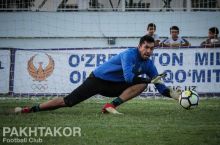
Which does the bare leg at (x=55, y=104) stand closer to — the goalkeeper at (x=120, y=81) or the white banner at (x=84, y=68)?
the goalkeeper at (x=120, y=81)

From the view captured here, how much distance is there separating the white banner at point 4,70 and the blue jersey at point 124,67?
676 cm

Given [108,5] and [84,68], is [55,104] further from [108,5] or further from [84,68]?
[108,5]

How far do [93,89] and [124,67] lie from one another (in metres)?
0.82

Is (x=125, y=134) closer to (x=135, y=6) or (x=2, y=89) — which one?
(x=2, y=89)

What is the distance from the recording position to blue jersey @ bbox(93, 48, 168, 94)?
12.9m

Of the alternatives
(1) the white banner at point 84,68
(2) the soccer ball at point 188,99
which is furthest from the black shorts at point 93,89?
(1) the white banner at point 84,68

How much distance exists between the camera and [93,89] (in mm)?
13195

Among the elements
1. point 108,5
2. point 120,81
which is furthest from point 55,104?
point 108,5

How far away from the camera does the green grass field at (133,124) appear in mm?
9406

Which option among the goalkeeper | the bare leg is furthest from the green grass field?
the goalkeeper

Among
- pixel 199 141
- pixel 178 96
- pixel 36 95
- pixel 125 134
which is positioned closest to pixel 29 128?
pixel 125 134

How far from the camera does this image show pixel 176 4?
26672mm

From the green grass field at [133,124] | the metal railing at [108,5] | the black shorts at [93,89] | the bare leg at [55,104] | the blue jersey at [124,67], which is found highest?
the metal railing at [108,5]

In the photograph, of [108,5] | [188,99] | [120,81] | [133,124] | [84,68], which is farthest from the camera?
[108,5]
